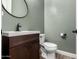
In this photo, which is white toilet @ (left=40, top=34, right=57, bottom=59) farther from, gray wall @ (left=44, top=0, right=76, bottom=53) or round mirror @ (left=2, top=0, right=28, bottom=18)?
round mirror @ (left=2, top=0, right=28, bottom=18)

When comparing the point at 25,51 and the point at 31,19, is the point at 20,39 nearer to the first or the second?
the point at 25,51

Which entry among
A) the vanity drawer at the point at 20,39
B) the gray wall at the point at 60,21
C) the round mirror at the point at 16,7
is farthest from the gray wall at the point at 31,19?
the vanity drawer at the point at 20,39

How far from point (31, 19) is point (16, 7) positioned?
64 centimetres

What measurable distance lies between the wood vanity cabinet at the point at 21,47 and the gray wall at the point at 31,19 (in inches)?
22.9

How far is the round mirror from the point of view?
Result: 227 centimetres

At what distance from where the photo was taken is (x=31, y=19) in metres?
3.09

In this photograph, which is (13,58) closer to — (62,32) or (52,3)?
(62,32)

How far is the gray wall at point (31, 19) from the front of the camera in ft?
7.75

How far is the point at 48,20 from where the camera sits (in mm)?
3668

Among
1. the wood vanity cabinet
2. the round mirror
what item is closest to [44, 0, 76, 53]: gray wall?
the round mirror

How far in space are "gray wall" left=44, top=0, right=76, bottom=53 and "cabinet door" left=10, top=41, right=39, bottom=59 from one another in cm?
119

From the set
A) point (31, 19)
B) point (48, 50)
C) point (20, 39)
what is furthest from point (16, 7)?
point (48, 50)

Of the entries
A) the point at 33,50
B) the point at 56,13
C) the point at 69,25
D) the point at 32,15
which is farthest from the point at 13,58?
the point at 56,13

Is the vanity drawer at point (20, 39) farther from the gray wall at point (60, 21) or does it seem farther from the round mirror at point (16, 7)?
the gray wall at point (60, 21)
